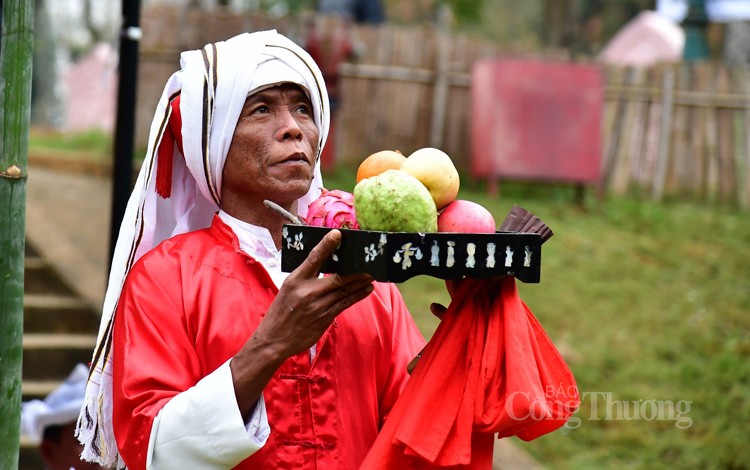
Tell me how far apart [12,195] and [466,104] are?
9637 mm

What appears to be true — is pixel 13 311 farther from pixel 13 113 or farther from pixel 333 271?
pixel 333 271

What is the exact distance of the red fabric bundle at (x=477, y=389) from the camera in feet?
7.52

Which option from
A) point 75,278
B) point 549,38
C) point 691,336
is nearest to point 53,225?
point 75,278

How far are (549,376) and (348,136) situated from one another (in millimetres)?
9494

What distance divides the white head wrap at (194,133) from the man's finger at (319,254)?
0.46 m

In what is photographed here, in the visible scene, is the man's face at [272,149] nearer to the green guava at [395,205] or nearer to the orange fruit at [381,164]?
the orange fruit at [381,164]

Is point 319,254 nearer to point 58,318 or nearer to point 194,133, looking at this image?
point 194,133

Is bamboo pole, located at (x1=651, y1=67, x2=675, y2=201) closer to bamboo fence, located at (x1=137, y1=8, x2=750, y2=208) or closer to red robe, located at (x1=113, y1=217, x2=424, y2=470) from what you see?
bamboo fence, located at (x1=137, y1=8, x2=750, y2=208)

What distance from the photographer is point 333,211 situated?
2.45m

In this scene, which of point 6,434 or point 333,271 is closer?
point 333,271

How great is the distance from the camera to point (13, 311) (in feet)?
8.37

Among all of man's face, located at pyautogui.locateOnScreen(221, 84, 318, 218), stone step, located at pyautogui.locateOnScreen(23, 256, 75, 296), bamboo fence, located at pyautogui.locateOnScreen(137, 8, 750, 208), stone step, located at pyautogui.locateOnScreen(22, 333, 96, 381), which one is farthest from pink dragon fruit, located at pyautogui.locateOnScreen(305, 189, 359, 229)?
bamboo fence, located at pyautogui.locateOnScreen(137, 8, 750, 208)

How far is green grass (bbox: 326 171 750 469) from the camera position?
6488 millimetres

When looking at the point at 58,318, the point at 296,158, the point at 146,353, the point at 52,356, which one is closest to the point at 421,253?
the point at 296,158
